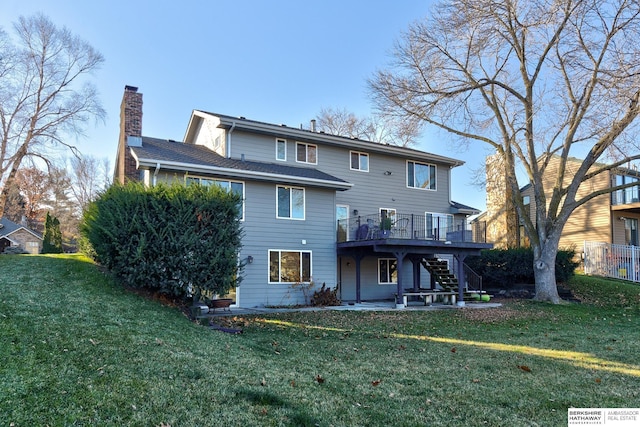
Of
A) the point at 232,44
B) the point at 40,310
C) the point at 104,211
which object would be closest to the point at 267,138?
the point at 232,44

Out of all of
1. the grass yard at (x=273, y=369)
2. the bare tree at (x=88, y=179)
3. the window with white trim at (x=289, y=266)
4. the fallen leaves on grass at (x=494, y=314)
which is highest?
the bare tree at (x=88, y=179)

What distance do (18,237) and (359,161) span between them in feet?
101

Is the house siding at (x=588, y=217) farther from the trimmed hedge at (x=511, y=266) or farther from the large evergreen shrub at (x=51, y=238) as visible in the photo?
the large evergreen shrub at (x=51, y=238)

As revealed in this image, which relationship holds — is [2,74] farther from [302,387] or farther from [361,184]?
[302,387]

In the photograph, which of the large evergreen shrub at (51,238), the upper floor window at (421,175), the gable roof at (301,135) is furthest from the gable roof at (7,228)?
the upper floor window at (421,175)

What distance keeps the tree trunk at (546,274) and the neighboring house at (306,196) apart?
2.44 m

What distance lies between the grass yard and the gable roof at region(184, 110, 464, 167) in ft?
Answer: 23.8

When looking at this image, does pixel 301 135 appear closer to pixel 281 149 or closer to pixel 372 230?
A: pixel 281 149

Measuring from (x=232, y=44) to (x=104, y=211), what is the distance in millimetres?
8799

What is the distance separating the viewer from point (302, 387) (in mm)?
4863

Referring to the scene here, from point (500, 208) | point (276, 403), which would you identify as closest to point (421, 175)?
point (500, 208)

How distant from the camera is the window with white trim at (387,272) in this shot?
1825 cm

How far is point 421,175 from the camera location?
64.7 ft

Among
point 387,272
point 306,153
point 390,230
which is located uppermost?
point 306,153
